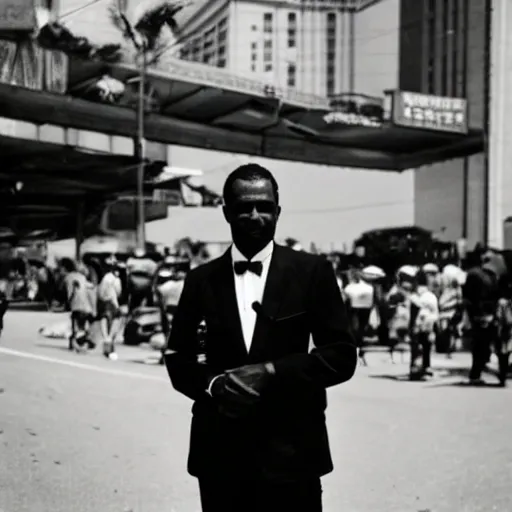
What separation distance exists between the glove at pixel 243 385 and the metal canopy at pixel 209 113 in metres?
5.08

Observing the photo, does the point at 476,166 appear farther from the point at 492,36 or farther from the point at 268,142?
the point at 268,142

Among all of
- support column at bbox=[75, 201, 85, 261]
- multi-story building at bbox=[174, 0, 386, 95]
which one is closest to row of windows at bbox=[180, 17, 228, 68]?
multi-story building at bbox=[174, 0, 386, 95]

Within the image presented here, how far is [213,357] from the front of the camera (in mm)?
1886

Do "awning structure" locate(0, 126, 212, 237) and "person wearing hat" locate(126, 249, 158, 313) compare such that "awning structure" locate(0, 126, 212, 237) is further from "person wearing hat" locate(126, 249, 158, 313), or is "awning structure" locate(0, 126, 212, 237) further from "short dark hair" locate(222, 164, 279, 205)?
"short dark hair" locate(222, 164, 279, 205)

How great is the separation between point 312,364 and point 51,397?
3.43 m

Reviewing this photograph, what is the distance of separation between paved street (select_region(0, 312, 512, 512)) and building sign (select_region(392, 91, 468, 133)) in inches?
197

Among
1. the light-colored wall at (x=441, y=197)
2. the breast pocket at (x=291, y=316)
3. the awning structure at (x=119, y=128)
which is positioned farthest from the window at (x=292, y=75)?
the breast pocket at (x=291, y=316)

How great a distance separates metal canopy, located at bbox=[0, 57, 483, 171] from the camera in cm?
726

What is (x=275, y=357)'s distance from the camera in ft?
6.07

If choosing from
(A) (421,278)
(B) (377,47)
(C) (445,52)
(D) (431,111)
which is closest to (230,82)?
(B) (377,47)

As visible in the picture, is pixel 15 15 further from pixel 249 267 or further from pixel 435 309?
pixel 435 309

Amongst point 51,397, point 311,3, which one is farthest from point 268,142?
point 51,397

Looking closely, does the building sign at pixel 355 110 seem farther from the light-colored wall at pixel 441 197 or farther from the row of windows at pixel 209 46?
the row of windows at pixel 209 46

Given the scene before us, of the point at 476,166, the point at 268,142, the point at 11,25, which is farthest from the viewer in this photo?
the point at 476,166
